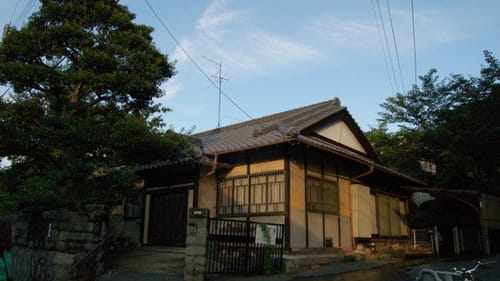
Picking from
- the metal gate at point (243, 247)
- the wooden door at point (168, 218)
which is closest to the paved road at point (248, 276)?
the metal gate at point (243, 247)

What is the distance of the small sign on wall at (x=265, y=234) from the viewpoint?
1083 cm

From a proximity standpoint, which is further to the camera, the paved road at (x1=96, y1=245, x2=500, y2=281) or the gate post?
the paved road at (x1=96, y1=245, x2=500, y2=281)

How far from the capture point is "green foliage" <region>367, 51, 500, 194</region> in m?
17.1

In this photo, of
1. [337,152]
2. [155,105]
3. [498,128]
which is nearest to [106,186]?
[155,105]

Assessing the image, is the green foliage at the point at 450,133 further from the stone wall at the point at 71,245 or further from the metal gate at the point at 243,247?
the stone wall at the point at 71,245

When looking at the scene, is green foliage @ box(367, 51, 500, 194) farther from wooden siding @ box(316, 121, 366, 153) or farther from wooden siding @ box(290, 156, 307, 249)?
wooden siding @ box(290, 156, 307, 249)

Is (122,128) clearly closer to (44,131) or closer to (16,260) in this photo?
(44,131)

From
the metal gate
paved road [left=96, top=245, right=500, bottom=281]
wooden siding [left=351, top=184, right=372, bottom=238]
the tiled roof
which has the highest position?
the tiled roof

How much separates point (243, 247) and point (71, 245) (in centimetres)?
436

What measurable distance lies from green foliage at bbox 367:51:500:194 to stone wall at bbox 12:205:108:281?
1487 centimetres

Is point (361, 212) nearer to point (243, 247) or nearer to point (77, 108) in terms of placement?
point (243, 247)

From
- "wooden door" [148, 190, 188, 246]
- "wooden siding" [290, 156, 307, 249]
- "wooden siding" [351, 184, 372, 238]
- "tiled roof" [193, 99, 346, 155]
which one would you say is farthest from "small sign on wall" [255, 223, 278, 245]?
"wooden siding" [351, 184, 372, 238]

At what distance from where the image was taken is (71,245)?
32.7ft

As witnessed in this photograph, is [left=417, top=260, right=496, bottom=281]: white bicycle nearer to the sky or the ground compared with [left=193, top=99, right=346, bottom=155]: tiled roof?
nearer to the ground
